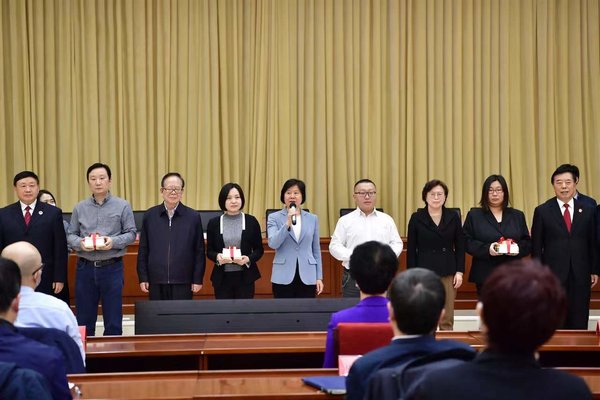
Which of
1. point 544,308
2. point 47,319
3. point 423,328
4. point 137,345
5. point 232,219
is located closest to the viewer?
point 544,308

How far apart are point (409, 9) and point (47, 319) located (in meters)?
6.53

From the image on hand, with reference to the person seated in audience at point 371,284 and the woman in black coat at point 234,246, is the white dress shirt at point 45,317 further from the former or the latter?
the woman in black coat at point 234,246

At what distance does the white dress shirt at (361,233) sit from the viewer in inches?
227

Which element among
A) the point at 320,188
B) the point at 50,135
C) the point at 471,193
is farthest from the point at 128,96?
the point at 471,193

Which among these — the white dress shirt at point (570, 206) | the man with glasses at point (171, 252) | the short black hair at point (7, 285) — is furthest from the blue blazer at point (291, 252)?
the short black hair at point (7, 285)

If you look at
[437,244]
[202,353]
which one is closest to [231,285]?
[437,244]

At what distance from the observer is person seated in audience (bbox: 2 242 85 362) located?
3.04 metres

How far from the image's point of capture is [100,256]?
5.52 m

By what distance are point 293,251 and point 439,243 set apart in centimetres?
103

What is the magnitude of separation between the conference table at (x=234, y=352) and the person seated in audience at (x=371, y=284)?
0.64m

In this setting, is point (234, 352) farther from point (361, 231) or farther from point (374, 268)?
point (361, 231)

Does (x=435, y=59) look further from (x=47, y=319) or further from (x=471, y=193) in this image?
(x=47, y=319)

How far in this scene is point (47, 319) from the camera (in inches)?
120

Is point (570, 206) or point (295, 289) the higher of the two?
point (570, 206)
